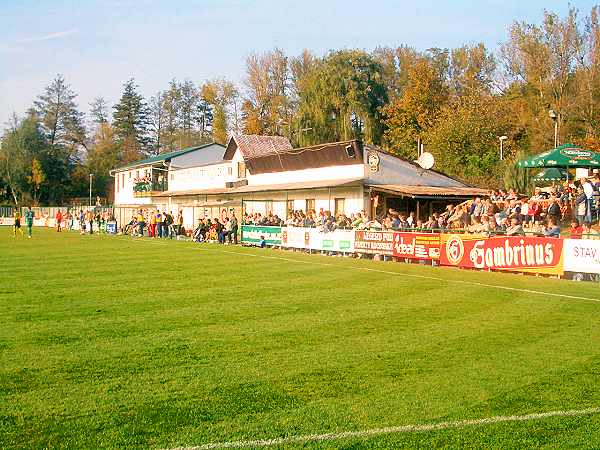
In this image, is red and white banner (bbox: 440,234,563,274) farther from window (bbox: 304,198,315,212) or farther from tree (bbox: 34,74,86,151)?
tree (bbox: 34,74,86,151)

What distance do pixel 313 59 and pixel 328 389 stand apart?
6479 centimetres

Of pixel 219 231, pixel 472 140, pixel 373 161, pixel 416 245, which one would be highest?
pixel 472 140

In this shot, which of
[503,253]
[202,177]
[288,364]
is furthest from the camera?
[202,177]

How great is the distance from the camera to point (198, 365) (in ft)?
26.1

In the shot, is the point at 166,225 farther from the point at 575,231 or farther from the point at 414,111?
the point at 575,231

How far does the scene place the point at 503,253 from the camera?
20.4 meters

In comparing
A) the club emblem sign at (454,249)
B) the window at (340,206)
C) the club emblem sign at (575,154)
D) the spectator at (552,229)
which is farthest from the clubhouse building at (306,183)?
the spectator at (552,229)

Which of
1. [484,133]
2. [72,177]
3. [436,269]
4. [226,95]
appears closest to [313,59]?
[226,95]

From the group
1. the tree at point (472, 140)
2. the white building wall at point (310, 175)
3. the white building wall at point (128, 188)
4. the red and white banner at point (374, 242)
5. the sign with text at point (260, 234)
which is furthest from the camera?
the white building wall at point (128, 188)

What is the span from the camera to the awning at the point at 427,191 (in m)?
32.8

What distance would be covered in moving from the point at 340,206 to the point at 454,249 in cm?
1486

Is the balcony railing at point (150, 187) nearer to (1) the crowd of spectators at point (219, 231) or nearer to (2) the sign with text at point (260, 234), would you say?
(1) the crowd of spectators at point (219, 231)

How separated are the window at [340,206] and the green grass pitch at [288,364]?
20.9 m

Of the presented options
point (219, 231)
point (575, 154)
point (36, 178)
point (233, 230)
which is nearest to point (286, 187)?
point (233, 230)
